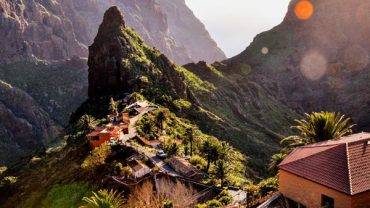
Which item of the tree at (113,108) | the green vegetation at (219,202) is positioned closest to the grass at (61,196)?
the green vegetation at (219,202)

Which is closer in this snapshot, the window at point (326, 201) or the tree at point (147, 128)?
the window at point (326, 201)

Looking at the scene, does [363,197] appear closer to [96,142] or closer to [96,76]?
[96,142]

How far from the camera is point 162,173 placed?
66.4 m

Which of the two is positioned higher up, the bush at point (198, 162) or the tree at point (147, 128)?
the tree at point (147, 128)

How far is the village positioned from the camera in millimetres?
65375

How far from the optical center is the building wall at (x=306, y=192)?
2833cm

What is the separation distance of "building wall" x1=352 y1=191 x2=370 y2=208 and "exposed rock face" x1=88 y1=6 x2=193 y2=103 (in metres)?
115

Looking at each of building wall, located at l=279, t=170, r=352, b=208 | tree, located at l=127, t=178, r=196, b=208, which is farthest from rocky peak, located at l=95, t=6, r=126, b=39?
building wall, located at l=279, t=170, r=352, b=208

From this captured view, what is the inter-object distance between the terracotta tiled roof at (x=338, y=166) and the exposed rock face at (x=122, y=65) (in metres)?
109

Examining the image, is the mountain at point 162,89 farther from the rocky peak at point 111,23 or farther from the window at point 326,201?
the window at point 326,201

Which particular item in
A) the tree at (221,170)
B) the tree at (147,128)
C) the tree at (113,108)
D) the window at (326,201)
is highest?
the tree at (113,108)

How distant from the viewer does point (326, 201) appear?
2981cm

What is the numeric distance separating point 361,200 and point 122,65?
4833 inches

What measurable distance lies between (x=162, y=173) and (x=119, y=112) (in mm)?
56623
